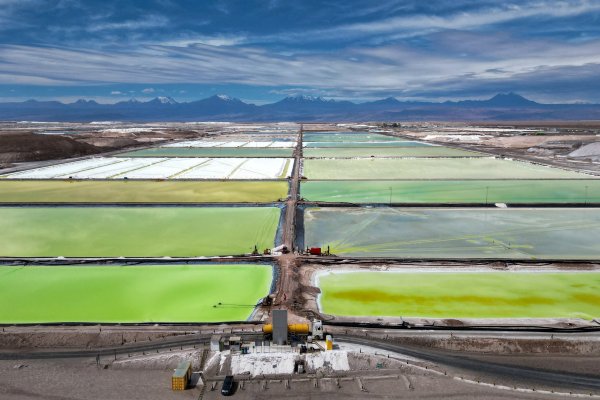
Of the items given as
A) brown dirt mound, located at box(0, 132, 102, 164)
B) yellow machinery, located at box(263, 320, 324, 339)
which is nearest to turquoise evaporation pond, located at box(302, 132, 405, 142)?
brown dirt mound, located at box(0, 132, 102, 164)

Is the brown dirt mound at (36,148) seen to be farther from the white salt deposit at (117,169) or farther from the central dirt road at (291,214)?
the central dirt road at (291,214)

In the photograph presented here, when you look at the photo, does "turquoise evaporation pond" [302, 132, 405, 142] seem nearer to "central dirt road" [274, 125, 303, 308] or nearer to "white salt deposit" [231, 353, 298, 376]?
"central dirt road" [274, 125, 303, 308]

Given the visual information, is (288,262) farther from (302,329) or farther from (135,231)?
(135,231)

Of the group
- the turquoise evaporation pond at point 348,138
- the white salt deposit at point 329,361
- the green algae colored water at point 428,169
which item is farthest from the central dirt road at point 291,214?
the turquoise evaporation pond at point 348,138

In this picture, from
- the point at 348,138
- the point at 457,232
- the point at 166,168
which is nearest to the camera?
the point at 457,232

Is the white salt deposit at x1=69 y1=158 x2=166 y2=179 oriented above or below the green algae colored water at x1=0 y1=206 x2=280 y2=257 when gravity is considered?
above

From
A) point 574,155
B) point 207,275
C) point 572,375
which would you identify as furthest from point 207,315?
point 574,155

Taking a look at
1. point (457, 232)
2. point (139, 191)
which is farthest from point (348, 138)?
point (457, 232)
